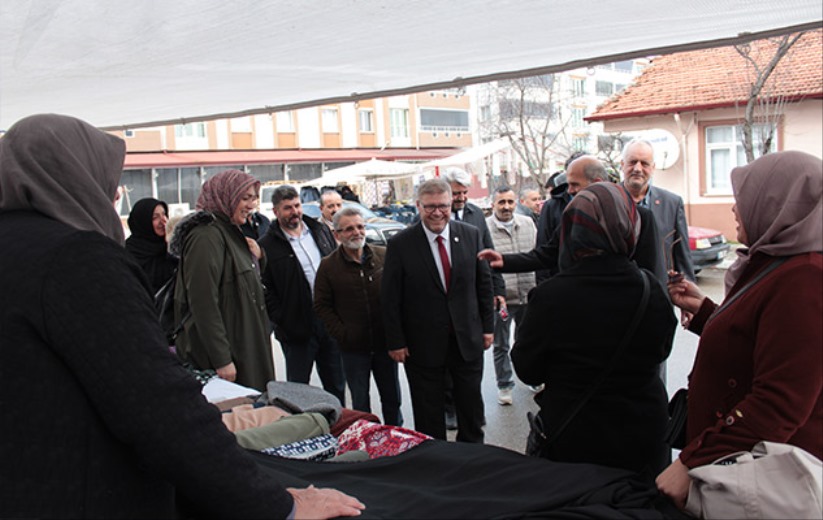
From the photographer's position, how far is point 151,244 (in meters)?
5.13

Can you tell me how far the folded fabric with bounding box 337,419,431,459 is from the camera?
2.67m

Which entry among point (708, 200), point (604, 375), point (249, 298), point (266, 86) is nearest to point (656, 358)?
point (604, 375)

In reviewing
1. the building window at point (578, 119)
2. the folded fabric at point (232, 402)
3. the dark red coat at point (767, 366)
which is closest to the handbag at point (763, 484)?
the dark red coat at point (767, 366)

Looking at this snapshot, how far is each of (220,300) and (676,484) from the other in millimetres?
2788

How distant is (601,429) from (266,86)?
3828 millimetres

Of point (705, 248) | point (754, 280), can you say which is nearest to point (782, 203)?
point (754, 280)

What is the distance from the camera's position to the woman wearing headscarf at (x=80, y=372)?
138cm

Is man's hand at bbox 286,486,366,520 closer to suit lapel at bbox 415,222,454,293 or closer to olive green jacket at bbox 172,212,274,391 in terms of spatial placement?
olive green jacket at bbox 172,212,274,391

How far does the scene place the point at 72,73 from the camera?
4.33 m

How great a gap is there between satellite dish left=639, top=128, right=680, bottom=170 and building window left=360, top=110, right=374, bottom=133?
2559 cm

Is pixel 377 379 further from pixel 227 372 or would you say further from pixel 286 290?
pixel 227 372

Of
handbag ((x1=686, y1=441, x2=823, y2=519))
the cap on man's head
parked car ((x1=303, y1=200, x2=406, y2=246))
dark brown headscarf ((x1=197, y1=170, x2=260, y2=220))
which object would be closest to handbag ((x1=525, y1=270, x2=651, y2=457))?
handbag ((x1=686, y1=441, x2=823, y2=519))

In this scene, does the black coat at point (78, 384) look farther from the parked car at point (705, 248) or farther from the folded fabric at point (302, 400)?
the parked car at point (705, 248)

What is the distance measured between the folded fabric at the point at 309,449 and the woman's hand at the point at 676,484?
130 centimetres
